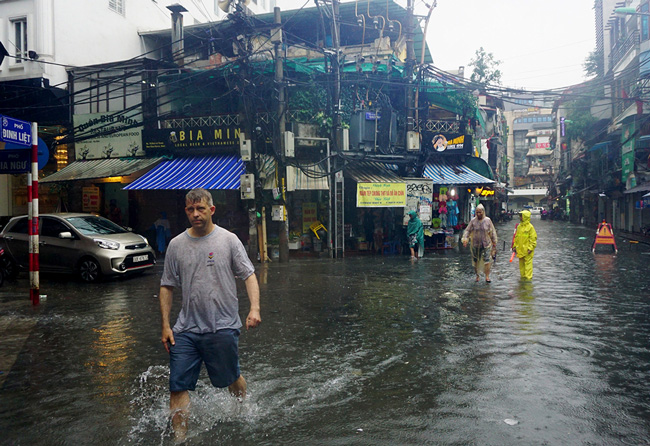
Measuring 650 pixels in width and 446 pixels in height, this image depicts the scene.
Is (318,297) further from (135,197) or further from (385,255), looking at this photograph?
(135,197)

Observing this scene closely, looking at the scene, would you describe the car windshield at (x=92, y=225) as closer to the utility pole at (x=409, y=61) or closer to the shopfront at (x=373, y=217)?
the shopfront at (x=373, y=217)

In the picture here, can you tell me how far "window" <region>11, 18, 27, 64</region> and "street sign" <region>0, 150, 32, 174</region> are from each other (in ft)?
46.4

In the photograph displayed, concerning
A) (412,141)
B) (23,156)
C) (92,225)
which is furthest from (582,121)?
(23,156)

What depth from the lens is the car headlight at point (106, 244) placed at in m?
12.7

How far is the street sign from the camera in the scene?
34.1 feet

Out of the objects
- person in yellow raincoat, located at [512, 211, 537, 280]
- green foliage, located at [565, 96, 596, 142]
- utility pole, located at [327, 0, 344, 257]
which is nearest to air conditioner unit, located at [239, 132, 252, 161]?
utility pole, located at [327, 0, 344, 257]

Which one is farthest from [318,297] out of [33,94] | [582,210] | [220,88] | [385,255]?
[582,210]

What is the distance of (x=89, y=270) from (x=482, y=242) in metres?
9.41

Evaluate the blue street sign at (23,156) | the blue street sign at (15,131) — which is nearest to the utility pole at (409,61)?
the blue street sign at (23,156)

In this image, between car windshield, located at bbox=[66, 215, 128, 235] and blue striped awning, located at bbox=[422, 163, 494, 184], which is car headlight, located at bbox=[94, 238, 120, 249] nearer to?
car windshield, located at bbox=[66, 215, 128, 235]

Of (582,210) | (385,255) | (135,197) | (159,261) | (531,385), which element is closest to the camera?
(531,385)

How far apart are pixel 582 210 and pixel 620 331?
57.3 metres

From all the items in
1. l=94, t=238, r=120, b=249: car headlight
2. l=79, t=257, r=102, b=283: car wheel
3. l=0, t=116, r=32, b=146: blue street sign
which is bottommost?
l=79, t=257, r=102, b=283: car wheel

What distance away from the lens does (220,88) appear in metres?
21.0
